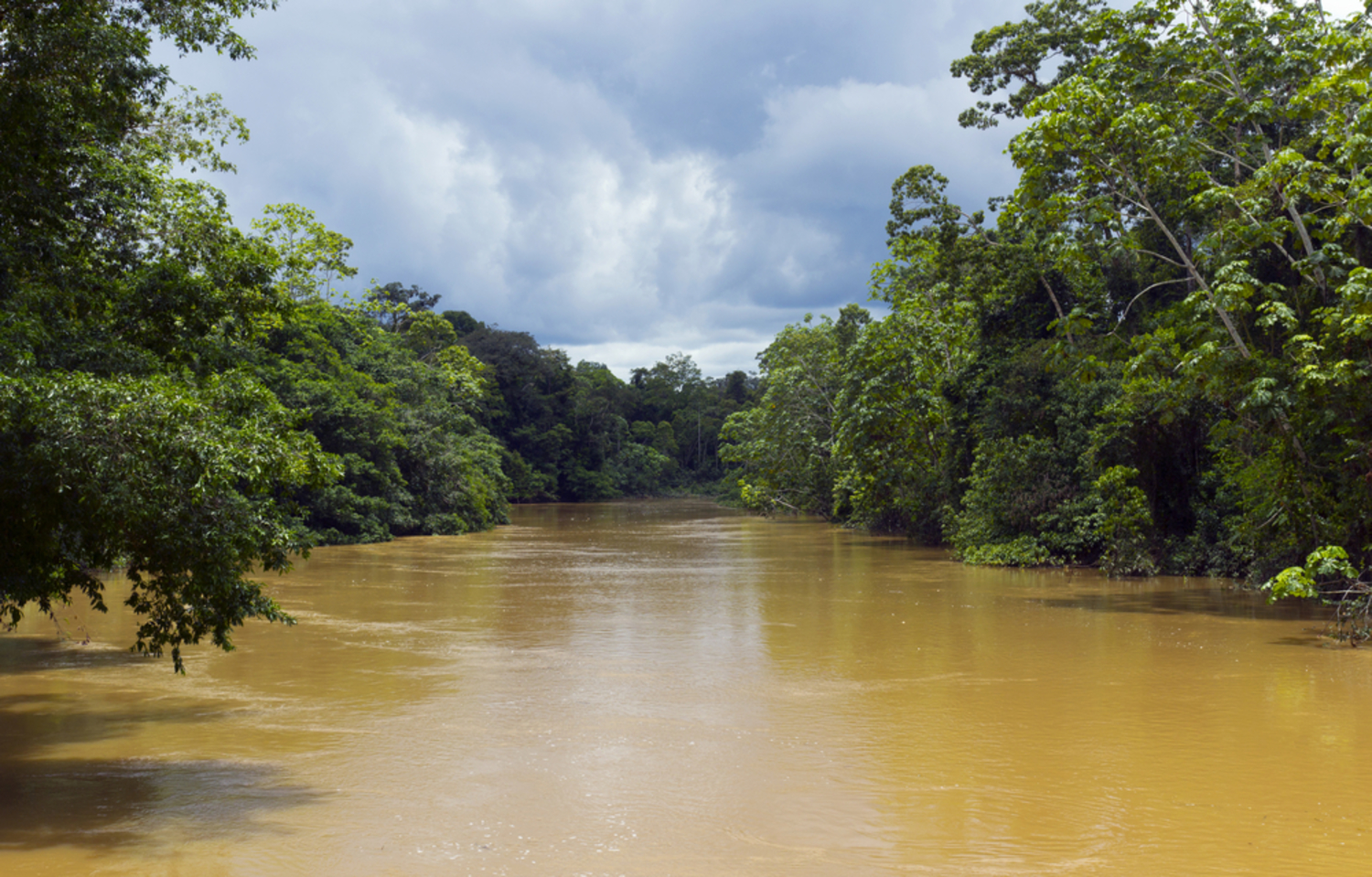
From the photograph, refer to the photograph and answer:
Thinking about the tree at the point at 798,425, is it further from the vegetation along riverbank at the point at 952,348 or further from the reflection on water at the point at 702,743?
the reflection on water at the point at 702,743

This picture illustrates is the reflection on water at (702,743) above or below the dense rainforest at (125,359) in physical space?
below

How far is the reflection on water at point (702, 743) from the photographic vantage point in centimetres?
588

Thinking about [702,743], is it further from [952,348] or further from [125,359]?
[952,348]

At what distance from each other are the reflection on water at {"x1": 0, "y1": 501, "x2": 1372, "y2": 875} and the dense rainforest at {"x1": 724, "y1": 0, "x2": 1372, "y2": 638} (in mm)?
2741

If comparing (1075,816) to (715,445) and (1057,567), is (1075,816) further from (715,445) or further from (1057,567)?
(715,445)

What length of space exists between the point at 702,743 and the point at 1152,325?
46.2 feet

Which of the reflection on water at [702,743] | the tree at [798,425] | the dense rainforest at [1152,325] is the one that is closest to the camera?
the reflection on water at [702,743]

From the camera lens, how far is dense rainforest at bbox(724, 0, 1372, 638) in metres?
13.5

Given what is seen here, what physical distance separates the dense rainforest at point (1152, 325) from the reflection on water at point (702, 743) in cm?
274

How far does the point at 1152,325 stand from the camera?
1861 centimetres

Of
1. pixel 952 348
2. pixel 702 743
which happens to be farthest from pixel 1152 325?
pixel 702 743

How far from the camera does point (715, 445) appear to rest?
9219cm

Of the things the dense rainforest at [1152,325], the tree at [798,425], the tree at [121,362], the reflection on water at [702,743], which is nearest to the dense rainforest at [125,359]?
the tree at [121,362]

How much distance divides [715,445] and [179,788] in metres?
85.4
